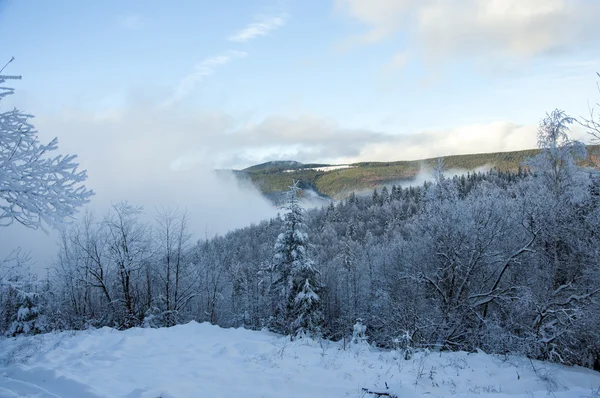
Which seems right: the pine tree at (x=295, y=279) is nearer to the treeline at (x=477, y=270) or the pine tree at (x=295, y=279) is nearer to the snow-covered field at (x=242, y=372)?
the treeline at (x=477, y=270)

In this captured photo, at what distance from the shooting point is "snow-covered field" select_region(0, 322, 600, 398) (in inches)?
220

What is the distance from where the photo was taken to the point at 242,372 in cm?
675

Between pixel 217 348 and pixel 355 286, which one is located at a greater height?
pixel 217 348

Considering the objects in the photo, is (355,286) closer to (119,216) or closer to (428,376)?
(119,216)

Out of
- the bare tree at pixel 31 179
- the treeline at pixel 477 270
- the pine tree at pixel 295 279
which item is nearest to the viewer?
the bare tree at pixel 31 179

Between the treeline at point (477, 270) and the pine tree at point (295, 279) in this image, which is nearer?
the treeline at point (477, 270)

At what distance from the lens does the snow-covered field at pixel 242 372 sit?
18.3ft

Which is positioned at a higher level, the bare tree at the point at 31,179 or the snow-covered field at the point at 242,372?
the bare tree at the point at 31,179

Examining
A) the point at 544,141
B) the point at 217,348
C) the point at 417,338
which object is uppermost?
the point at 544,141

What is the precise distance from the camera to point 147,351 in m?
8.79

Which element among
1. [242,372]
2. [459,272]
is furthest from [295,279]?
[242,372]

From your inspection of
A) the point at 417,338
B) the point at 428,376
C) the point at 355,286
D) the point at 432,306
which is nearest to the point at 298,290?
the point at 432,306

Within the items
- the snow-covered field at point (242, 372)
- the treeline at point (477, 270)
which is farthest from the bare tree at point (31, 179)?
the treeline at point (477, 270)

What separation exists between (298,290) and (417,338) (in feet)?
31.1
